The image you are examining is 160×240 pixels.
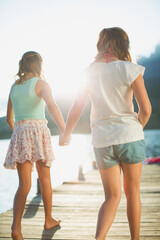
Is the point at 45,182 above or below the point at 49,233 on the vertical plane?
above

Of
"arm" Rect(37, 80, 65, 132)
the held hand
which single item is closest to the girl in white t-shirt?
the held hand

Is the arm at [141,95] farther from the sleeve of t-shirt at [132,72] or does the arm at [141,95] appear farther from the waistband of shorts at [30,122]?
the waistband of shorts at [30,122]

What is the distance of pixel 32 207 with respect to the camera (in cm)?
390

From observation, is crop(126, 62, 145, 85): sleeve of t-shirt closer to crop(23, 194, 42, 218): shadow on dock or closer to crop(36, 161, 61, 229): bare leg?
crop(36, 161, 61, 229): bare leg

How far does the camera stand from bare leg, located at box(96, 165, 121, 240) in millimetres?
1850

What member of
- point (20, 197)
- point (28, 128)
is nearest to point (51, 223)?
point (20, 197)

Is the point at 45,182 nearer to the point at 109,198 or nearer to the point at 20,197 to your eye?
the point at 20,197

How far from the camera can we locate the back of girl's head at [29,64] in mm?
2596

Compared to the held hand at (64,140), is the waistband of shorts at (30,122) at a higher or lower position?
higher

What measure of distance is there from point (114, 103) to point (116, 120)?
0.39 feet

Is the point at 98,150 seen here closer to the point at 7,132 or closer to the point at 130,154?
the point at 130,154

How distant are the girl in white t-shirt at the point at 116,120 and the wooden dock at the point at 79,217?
2.93 feet

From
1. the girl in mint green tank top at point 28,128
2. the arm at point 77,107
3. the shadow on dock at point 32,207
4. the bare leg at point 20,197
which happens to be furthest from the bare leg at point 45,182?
the shadow on dock at point 32,207

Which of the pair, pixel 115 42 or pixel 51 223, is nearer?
pixel 115 42
